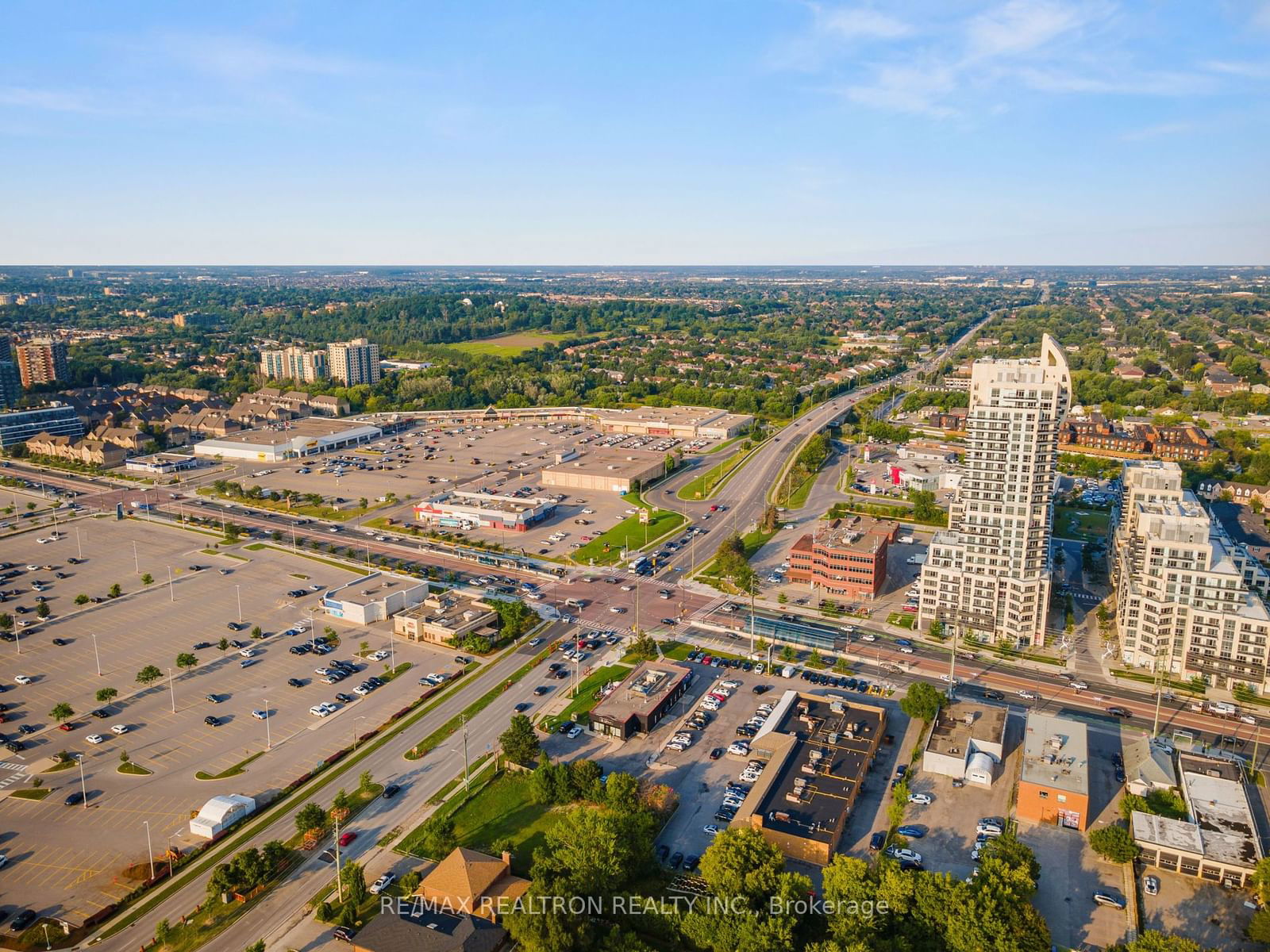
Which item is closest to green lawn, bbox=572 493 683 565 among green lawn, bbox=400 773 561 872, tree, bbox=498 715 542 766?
tree, bbox=498 715 542 766

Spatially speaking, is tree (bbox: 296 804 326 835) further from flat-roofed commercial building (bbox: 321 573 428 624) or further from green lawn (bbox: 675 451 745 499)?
green lawn (bbox: 675 451 745 499)

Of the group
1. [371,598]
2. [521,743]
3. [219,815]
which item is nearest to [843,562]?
[521,743]

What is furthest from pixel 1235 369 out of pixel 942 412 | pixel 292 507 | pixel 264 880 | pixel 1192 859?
pixel 264 880

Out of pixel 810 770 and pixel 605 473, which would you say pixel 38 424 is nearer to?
pixel 605 473

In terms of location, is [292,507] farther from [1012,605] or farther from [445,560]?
[1012,605]

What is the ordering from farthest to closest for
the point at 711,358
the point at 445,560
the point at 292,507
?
the point at 711,358 → the point at 292,507 → the point at 445,560

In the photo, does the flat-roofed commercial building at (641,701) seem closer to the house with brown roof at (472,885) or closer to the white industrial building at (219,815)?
the house with brown roof at (472,885)
